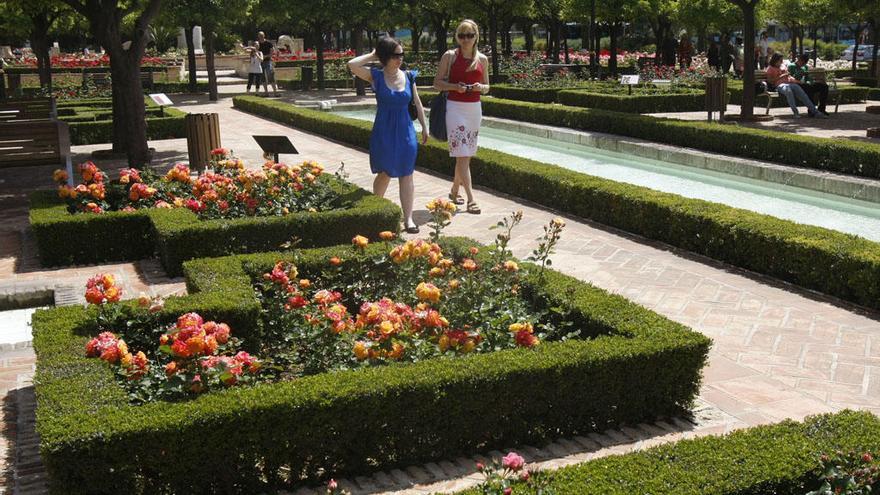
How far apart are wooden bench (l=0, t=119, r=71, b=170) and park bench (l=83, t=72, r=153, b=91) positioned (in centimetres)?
1603

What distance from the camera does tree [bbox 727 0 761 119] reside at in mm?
16219

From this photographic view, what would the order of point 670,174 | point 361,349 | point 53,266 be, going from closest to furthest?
point 361,349
point 53,266
point 670,174

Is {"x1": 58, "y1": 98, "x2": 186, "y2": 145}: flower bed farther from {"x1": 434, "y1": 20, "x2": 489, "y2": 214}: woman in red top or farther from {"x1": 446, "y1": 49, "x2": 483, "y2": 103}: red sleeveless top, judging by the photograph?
{"x1": 446, "y1": 49, "x2": 483, "y2": 103}: red sleeveless top

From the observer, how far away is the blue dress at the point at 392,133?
8.44 m

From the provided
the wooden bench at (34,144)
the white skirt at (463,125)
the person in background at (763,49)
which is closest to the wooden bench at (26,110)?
the wooden bench at (34,144)

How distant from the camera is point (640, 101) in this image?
64.7 ft

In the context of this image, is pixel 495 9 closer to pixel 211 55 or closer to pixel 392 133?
pixel 211 55

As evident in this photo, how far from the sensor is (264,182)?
27.4ft

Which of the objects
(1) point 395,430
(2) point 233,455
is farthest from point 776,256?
(2) point 233,455

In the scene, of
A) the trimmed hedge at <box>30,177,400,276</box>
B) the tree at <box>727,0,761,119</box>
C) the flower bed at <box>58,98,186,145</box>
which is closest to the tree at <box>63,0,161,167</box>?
the flower bed at <box>58,98,186,145</box>

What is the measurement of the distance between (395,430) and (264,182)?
4.51m

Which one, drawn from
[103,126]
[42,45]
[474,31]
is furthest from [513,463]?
[42,45]

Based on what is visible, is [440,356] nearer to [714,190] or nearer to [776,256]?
[776,256]

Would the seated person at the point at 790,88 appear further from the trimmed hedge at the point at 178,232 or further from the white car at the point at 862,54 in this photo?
the white car at the point at 862,54
